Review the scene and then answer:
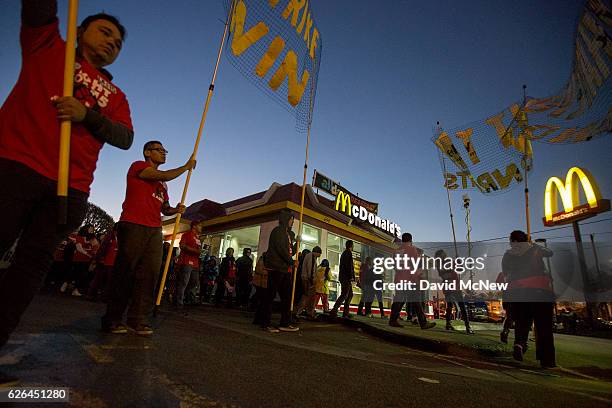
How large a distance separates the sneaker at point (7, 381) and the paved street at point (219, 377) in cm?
4

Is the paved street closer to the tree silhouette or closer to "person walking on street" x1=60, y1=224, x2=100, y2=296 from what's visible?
"person walking on street" x1=60, y1=224, x2=100, y2=296

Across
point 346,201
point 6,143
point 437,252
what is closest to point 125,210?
point 6,143

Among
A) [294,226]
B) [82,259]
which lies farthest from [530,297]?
[82,259]

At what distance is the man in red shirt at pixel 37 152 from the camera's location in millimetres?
1371

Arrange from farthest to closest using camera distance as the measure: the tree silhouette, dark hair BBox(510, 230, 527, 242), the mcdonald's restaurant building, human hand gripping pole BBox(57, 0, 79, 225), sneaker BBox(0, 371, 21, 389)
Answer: the tree silhouette < the mcdonald's restaurant building < dark hair BBox(510, 230, 527, 242) < human hand gripping pole BBox(57, 0, 79, 225) < sneaker BBox(0, 371, 21, 389)

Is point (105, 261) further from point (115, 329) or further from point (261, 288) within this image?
point (115, 329)

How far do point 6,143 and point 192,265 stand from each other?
223 inches

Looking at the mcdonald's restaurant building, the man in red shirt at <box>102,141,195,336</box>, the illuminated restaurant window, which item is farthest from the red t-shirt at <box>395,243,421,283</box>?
the illuminated restaurant window

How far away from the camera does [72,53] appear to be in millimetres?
1437

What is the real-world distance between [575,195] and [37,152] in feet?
70.6

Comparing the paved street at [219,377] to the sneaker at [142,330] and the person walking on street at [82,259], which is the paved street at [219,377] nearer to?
the sneaker at [142,330]

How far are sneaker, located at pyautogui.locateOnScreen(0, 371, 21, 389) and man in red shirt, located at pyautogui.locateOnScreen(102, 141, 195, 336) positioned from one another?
5.56ft

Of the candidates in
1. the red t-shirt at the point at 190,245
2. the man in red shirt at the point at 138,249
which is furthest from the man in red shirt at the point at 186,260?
the man in red shirt at the point at 138,249

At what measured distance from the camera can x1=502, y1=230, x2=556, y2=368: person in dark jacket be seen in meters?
4.25
